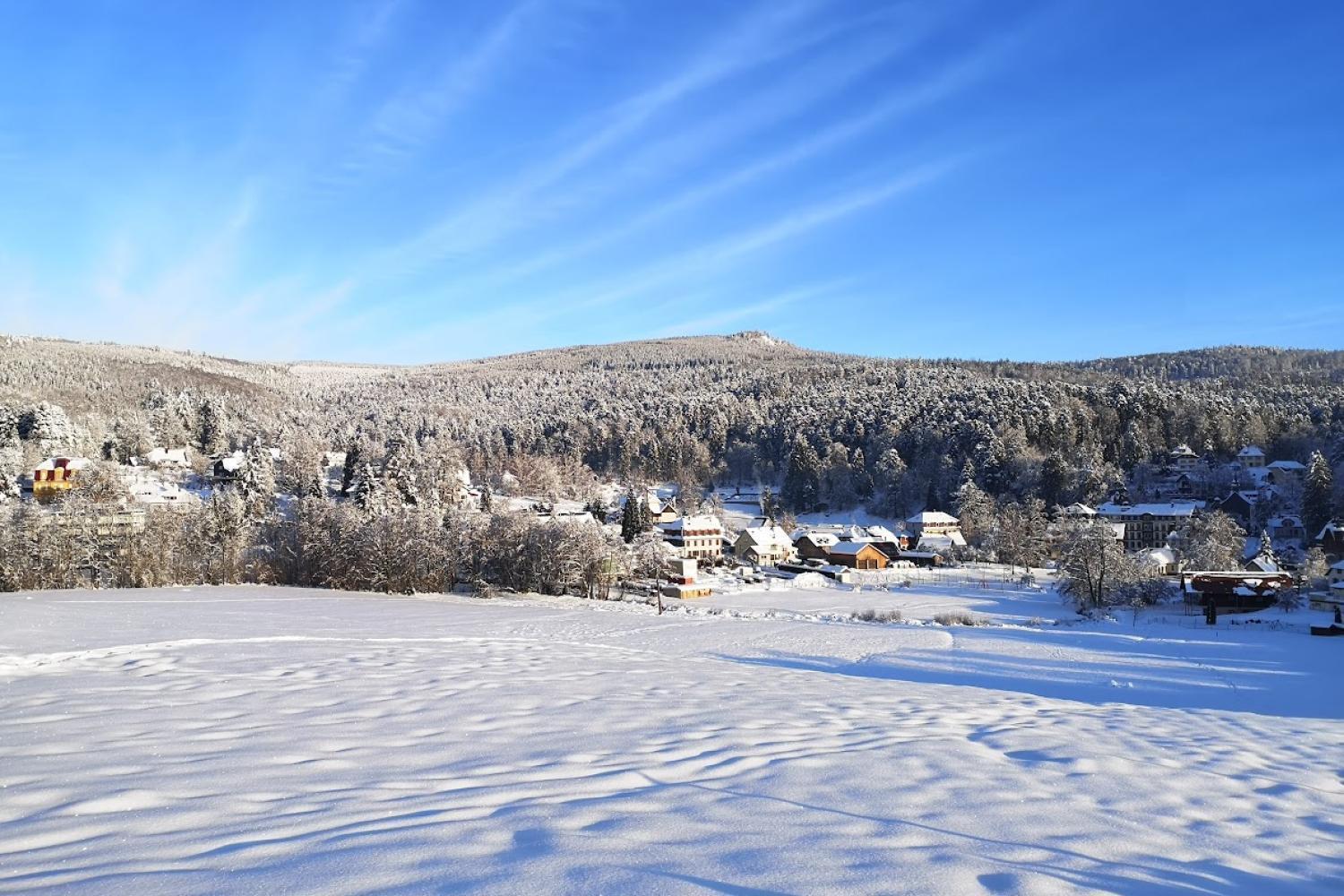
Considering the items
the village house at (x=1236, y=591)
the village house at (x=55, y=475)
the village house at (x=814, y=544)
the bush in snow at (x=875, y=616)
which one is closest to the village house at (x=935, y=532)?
the village house at (x=814, y=544)

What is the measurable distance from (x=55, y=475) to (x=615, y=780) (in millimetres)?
79747

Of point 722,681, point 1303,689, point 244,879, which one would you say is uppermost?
point 244,879

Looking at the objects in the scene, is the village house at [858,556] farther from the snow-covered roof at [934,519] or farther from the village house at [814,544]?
the snow-covered roof at [934,519]

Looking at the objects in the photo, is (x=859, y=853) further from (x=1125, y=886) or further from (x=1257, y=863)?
(x=1257, y=863)

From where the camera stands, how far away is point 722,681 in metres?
10.5

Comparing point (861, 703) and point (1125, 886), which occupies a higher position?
point (1125, 886)

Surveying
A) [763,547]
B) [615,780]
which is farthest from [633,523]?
[615,780]

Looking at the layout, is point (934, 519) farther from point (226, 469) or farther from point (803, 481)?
point (226, 469)

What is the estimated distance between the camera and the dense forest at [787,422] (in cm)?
8419

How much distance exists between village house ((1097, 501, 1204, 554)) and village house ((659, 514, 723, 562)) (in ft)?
117

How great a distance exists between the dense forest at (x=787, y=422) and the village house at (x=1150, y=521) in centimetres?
629

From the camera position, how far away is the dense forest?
276ft

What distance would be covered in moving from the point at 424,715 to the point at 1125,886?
5.79 m

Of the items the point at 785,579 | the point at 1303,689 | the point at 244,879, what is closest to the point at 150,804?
the point at 244,879
